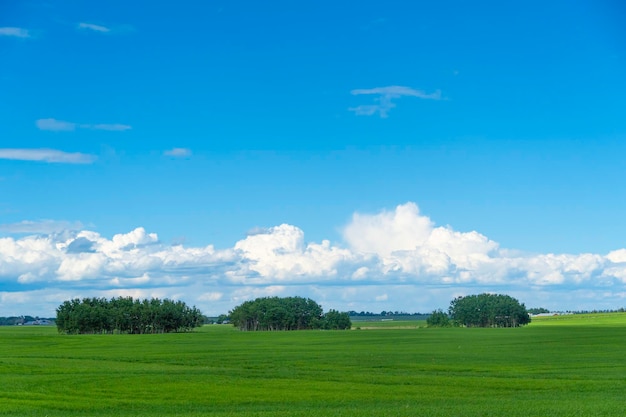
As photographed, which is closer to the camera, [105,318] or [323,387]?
[323,387]

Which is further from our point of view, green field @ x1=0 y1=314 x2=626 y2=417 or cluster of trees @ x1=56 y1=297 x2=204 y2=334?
cluster of trees @ x1=56 y1=297 x2=204 y2=334

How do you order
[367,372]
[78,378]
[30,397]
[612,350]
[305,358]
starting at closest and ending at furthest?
[30,397]
[78,378]
[367,372]
[305,358]
[612,350]

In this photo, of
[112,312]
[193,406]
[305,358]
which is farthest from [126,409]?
[112,312]

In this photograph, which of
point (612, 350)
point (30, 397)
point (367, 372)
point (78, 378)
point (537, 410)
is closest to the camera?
point (537, 410)

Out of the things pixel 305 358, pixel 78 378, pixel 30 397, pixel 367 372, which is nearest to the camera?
pixel 30 397

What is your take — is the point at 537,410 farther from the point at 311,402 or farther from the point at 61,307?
the point at 61,307

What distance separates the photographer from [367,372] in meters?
57.3

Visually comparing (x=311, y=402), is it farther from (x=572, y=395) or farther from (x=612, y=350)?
(x=612, y=350)

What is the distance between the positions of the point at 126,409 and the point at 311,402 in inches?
380

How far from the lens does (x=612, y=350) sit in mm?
84000

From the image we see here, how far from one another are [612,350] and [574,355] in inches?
418

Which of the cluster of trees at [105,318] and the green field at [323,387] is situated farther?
the cluster of trees at [105,318]

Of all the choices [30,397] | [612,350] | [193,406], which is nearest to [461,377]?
[193,406]

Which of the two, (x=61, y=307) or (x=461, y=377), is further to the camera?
(x=61, y=307)
